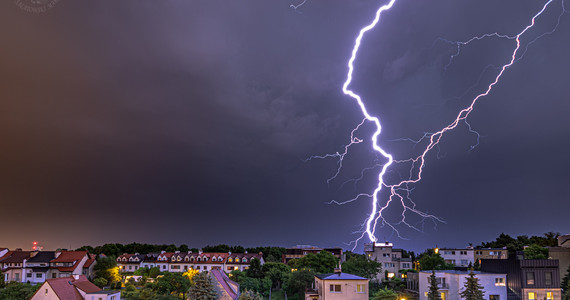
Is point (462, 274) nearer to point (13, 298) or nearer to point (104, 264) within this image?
point (13, 298)

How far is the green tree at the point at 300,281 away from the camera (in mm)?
39566

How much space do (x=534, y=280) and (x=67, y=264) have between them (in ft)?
171

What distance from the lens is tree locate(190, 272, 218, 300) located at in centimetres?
2628

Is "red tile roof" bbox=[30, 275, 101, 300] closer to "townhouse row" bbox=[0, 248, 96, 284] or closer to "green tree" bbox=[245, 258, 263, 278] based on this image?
"green tree" bbox=[245, 258, 263, 278]

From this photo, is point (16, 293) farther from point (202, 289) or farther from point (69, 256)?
point (69, 256)

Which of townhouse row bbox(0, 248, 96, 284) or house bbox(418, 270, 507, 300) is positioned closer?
house bbox(418, 270, 507, 300)

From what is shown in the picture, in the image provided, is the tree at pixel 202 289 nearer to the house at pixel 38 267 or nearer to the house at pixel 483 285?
the house at pixel 483 285

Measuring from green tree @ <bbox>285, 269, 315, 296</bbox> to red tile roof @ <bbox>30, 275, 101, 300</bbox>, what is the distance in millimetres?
18305

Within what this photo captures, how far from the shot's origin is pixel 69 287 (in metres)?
31.8

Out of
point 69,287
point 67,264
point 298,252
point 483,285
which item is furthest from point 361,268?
point 67,264

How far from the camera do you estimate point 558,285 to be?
30797 millimetres

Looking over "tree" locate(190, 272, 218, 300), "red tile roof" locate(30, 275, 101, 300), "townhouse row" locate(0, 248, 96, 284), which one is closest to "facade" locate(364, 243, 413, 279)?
"tree" locate(190, 272, 218, 300)

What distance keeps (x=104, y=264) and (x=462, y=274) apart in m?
43.8

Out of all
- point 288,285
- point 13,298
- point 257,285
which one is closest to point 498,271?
point 288,285
